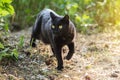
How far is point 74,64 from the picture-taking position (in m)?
4.84

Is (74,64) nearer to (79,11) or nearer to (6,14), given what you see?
(6,14)

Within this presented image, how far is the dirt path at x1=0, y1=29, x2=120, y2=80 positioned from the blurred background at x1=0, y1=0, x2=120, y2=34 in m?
0.99

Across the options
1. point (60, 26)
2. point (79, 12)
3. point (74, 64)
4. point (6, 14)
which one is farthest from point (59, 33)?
point (79, 12)

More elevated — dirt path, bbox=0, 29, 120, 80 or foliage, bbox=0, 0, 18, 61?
foliage, bbox=0, 0, 18, 61

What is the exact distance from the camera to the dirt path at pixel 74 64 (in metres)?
4.18

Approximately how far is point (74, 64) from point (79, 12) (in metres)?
2.81

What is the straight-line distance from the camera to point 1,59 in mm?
4191

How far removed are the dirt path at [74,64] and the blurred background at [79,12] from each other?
3.26 ft

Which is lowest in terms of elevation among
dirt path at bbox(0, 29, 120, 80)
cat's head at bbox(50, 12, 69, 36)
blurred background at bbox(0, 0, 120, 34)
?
dirt path at bbox(0, 29, 120, 80)

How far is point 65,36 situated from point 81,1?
9.55 feet

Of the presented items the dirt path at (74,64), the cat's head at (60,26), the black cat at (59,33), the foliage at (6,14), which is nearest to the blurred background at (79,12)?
the dirt path at (74,64)

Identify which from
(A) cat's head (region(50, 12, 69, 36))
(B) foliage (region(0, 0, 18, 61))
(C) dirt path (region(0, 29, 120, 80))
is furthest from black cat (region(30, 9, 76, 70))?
(B) foliage (region(0, 0, 18, 61))

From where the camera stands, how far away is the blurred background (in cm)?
694

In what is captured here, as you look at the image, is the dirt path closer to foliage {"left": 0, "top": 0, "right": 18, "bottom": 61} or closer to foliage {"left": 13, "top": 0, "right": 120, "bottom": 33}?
foliage {"left": 0, "top": 0, "right": 18, "bottom": 61}
